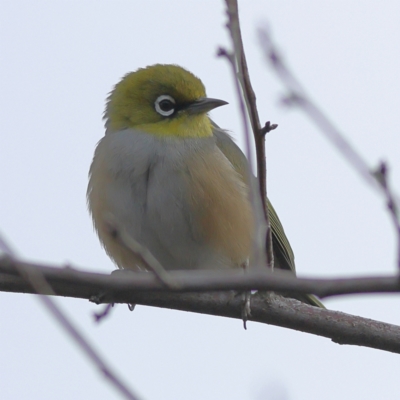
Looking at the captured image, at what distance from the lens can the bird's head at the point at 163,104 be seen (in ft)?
29.8

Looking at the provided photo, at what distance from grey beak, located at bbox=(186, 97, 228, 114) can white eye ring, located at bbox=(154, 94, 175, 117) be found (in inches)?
8.9

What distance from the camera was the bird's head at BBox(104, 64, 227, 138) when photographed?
9078 mm

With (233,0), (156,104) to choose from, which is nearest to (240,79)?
(233,0)

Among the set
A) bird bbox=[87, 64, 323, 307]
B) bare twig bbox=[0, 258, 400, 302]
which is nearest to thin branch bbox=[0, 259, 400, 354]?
bird bbox=[87, 64, 323, 307]

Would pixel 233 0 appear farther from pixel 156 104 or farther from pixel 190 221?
pixel 156 104

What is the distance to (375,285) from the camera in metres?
2.96

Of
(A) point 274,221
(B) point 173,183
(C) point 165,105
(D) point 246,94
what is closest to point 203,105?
→ (C) point 165,105

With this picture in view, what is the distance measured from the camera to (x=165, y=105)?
9.32 m

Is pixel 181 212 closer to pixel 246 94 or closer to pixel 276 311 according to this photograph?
pixel 276 311

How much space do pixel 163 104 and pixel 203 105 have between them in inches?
22.9

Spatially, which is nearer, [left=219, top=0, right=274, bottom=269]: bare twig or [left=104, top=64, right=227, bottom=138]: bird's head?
[left=219, top=0, right=274, bottom=269]: bare twig

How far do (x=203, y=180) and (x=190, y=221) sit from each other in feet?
1.68

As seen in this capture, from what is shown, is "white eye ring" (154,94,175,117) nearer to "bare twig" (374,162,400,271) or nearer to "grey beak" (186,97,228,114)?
"grey beak" (186,97,228,114)

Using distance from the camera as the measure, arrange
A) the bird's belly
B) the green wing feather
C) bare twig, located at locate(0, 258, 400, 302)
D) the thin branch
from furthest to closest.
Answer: the green wing feather, the bird's belly, the thin branch, bare twig, located at locate(0, 258, 400, 302)
